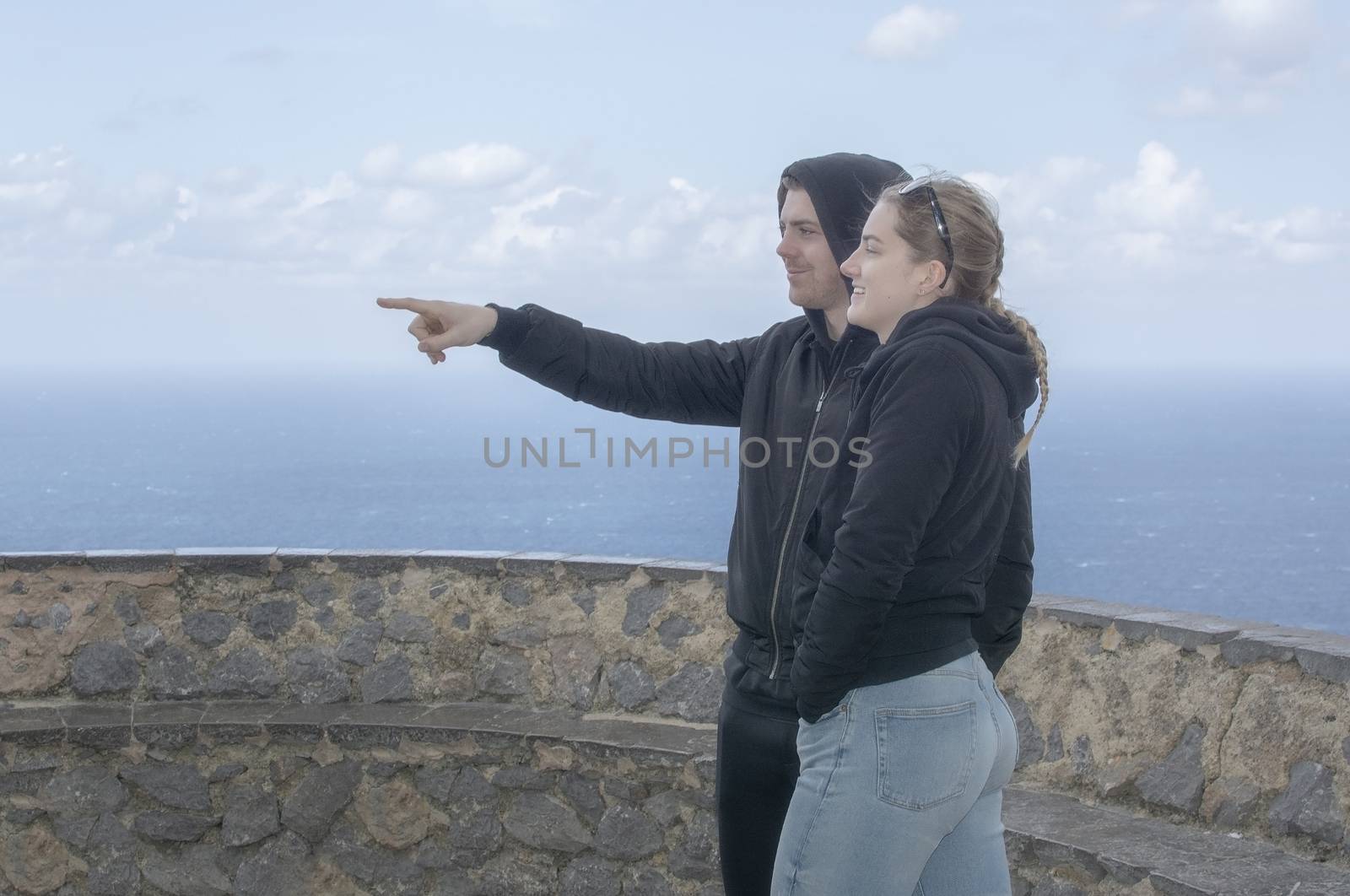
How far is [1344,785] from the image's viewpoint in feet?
10.4

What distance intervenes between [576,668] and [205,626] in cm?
123

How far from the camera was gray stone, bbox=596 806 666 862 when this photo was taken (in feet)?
13.1

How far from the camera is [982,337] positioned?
1.90 meters

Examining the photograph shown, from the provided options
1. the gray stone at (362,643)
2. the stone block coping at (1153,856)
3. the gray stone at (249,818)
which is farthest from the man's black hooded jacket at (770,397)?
the gray stone at (249,818)

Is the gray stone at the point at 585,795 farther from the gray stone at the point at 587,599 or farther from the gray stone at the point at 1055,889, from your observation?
the gray stone at the point at 1055,889

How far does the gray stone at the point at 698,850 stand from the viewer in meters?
3.92

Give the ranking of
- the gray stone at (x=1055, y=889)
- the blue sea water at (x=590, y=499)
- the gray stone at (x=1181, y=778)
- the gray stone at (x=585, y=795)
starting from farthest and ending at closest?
the blue sea water at (x=590, y=499) < the gray stone at (x=585, y=795) < the gray stone at (x=1181, y=778) < the gray stone at (x=1055, y=889)

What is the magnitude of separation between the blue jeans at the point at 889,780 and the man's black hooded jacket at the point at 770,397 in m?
0.27

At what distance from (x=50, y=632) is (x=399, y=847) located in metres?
1.33

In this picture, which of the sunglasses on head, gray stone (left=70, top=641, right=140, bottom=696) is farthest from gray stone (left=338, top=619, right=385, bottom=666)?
the sunglasses on head

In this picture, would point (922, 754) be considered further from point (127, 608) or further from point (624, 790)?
point (127, 608)

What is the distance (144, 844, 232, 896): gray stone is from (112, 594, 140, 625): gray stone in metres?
0.74

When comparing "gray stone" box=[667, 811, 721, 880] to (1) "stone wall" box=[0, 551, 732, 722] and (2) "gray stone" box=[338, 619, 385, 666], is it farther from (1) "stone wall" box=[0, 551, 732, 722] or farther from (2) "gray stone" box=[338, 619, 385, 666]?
(2) "gray stone" box=[338, 619, 385, 666]

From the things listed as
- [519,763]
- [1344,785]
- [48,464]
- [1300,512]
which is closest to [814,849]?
[1344,785]
